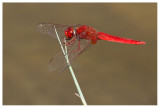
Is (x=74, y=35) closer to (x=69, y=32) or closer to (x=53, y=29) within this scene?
(x=69, y=32)

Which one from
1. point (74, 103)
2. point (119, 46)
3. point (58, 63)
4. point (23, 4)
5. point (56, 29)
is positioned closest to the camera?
point (58, 63)

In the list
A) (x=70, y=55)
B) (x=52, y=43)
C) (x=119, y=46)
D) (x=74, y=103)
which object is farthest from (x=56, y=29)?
(x=119, y=46)

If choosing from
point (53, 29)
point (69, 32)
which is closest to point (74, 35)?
point (69, 32)

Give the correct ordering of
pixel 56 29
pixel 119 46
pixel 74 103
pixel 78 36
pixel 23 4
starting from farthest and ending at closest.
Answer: pixel 23 4
pixel 119 46
pixel 74 103
pixel 78 36
pixel 56 29

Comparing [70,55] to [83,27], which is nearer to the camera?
[70,55]

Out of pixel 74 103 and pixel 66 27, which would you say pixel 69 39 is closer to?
pixel 66 27

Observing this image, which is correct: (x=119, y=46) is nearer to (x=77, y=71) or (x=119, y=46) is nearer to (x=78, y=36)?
(x=77, y=71)

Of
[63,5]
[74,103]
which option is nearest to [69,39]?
[74,103]

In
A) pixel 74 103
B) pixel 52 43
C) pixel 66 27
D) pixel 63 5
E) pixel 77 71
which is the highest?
pixel 66 27

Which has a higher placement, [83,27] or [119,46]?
[83,27]
